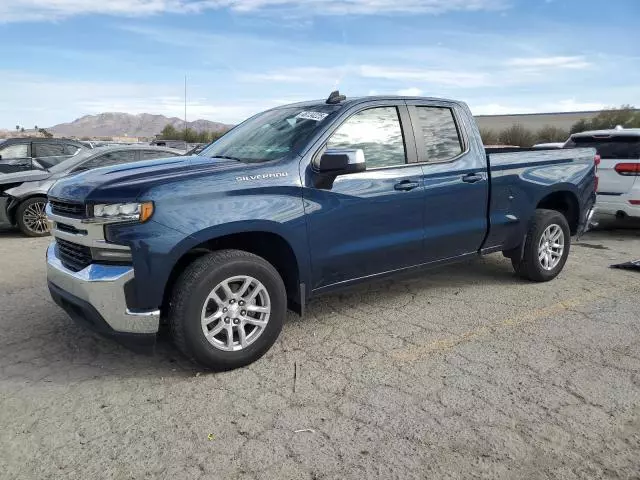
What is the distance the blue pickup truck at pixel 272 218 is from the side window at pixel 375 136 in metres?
0.01

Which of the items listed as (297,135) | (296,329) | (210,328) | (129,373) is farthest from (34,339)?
(297,135)

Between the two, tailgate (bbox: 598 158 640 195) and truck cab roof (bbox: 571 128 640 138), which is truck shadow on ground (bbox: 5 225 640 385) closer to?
tailgate (bbox: 598 158 640 195)

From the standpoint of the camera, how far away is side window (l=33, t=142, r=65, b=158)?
11758mm

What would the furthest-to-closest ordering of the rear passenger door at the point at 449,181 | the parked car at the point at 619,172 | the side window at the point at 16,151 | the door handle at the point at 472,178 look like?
1. the side window at the point at 16,151
2. the parked car at the point at 619,172
3. the door handle at the point at 472,178
4. the rear passenger door at the point at 449,181

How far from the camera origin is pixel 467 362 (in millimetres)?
3803

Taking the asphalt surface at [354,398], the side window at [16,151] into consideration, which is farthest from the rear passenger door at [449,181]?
the side window at [16,151]

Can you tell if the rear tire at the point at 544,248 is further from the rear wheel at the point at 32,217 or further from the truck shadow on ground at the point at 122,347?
the rear wheel at the point at 32,217

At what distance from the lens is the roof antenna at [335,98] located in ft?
14.6

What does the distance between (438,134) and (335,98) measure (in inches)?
40.4

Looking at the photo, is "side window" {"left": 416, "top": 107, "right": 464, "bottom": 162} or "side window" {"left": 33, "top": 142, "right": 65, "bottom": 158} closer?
"side window" {"left": 416, "top": 107, "right": 464, "bottom": 162}

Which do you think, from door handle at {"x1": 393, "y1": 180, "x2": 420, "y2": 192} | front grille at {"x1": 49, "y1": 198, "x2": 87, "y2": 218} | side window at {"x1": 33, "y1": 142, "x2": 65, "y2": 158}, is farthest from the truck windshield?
side window at {"x1": 33, "y1": 142, "x2": 65, "y2": 158}

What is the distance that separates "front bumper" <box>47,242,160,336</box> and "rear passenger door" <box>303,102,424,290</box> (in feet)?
4.13

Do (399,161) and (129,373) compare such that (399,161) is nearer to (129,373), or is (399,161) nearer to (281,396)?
(281,396)

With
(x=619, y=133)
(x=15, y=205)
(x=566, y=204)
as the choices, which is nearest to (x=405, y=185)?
(x=566, y=204)
